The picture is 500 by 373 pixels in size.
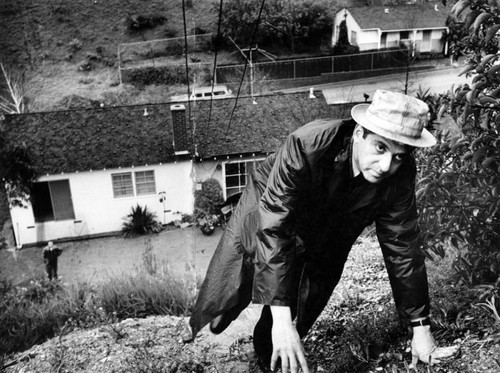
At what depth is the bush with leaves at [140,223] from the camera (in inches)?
547

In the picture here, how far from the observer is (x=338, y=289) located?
4.06 meters

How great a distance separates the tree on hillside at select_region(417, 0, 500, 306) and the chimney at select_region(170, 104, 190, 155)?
441 inches

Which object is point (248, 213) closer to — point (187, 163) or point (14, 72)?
point (187, 163)

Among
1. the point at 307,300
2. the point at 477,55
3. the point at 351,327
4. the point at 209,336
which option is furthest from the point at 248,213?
the point at 209,336

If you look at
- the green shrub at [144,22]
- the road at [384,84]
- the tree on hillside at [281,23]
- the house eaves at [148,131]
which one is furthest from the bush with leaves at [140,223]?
the green shrub at [144,22]

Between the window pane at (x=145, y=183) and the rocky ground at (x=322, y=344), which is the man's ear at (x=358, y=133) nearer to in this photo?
the rocky ground at (x=322, y=344)

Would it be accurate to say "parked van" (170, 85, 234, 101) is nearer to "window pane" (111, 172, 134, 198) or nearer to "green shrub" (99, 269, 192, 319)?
"window pane" (111, 172, 134, 198)

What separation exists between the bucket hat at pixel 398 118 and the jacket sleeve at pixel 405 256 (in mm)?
303

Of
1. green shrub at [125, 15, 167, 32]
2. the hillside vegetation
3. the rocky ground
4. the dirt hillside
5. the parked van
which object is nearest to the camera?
the rocky ground

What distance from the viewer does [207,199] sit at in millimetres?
14031

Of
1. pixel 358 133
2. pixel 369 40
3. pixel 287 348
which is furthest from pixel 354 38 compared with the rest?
pixel 287 348

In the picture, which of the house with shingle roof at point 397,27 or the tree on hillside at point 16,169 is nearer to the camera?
the tree on hillside at point 16,169

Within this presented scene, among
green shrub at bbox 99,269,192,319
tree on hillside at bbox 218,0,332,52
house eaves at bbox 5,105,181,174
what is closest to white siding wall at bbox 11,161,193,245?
house eaves at bbox 5,105,181,174

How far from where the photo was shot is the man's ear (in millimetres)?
2039
